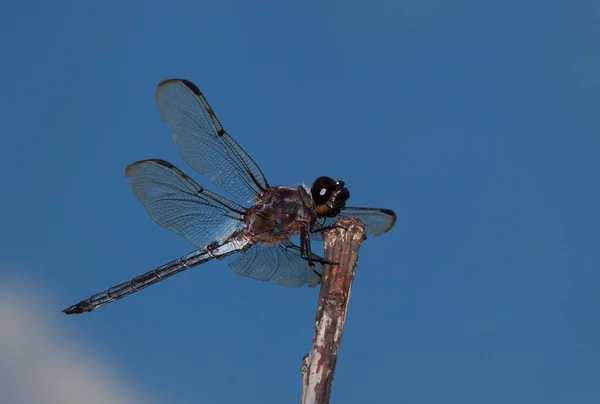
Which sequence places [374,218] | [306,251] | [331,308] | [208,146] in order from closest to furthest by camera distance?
[331,308] → [306,251] → [208,146] → [374,218]

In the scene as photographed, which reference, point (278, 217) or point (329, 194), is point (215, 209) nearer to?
point (278, 217)

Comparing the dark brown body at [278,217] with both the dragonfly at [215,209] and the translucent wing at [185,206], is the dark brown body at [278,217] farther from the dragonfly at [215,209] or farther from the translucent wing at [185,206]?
the translucent wing at [185,206]

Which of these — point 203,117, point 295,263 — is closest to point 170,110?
→ point 203,117

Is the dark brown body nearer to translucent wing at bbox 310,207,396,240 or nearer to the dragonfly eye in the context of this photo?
the dragonfly eye

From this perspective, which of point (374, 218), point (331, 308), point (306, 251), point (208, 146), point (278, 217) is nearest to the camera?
point (331, 308)

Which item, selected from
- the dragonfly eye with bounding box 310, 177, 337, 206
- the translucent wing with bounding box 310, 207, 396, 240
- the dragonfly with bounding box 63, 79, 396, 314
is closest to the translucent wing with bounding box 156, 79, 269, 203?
the dragonfly with bounding box 63, 79, 396, 314

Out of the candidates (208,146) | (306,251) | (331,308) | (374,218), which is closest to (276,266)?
(306,251)
